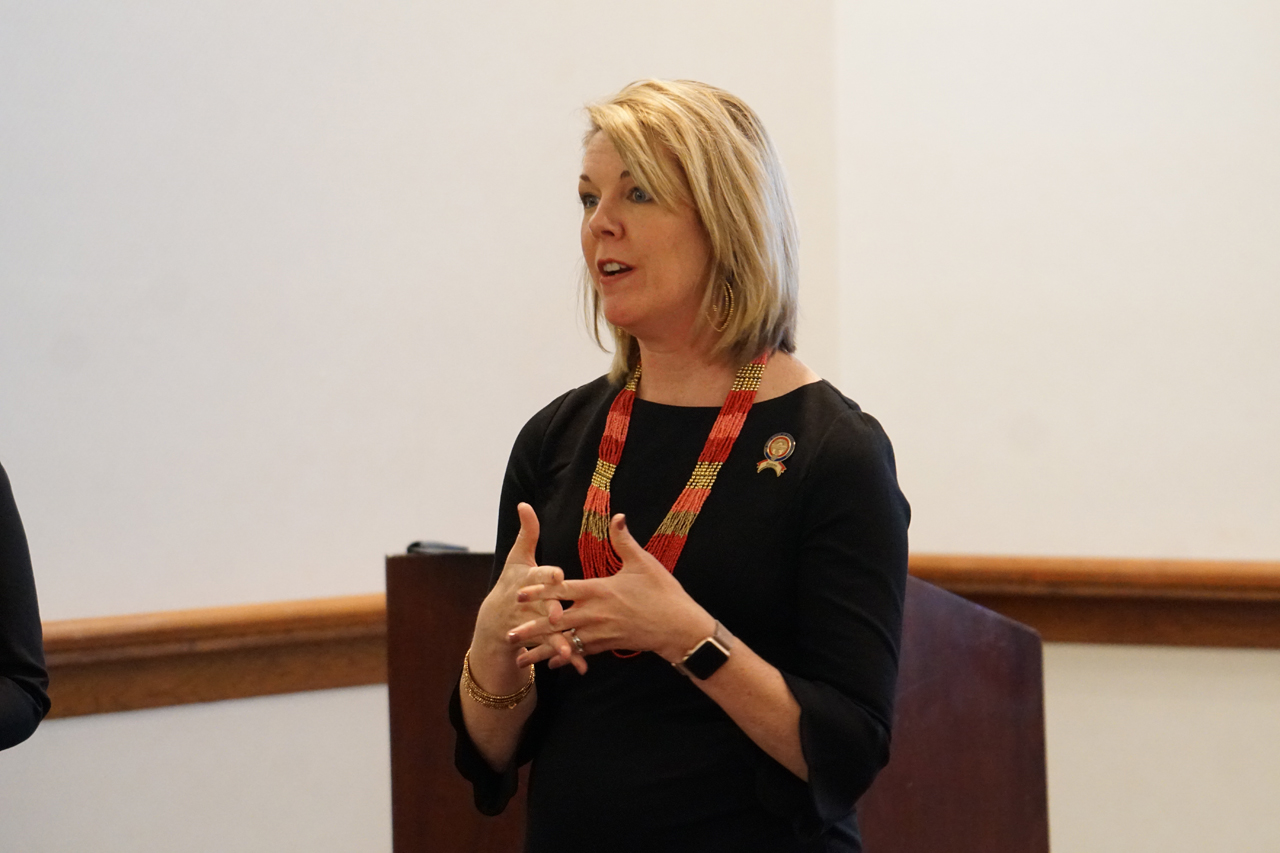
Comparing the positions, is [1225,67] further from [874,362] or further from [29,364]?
[29,364]

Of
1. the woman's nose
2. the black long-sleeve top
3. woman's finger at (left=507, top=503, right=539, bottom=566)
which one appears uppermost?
the woman's nose

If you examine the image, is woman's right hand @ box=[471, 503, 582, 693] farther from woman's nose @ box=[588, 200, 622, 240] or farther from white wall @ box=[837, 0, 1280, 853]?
white wall @ box=[837, 0, 1280, 853]

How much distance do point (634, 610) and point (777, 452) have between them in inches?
9.2

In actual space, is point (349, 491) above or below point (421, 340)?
below

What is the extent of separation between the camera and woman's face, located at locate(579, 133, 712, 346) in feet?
4.02

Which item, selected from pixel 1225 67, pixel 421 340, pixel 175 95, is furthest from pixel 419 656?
pixel 1225 67

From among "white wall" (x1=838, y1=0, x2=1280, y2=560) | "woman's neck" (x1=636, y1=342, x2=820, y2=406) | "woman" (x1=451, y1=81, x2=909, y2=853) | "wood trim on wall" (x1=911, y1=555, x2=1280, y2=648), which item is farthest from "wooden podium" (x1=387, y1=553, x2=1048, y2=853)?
"white wall" (x1=838, y1=0, x2=1280, y2=560)

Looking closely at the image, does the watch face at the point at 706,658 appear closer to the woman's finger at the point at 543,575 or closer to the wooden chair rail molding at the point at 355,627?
the woman's finger at the point at 543,575

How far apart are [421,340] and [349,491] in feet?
1.08

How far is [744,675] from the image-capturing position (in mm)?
1084

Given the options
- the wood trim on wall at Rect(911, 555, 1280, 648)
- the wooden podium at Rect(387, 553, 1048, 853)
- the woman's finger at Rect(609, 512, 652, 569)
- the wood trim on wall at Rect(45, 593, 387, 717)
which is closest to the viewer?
the woman's finger at Rect(609, 512, 652, 569)

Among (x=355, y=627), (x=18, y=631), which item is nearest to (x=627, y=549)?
(x=18, y=631)

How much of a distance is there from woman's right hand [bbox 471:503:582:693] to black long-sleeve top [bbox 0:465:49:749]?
0.61 m

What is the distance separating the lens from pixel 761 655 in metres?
1.18
